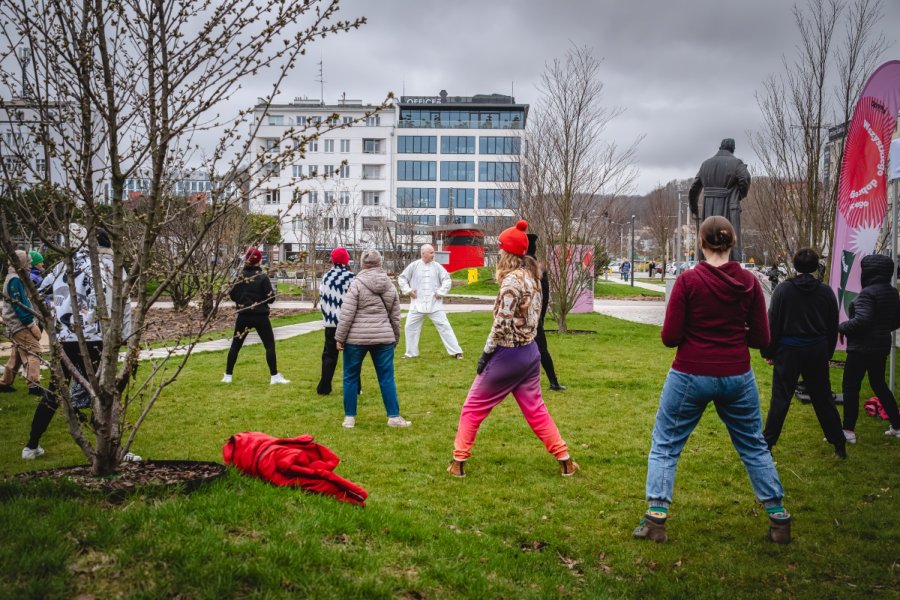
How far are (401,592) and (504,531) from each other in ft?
4.46

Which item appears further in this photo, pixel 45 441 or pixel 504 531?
pixel 45 441

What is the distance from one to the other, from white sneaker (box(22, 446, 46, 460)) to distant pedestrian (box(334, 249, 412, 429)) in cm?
295

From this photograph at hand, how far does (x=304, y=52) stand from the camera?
13.6ft

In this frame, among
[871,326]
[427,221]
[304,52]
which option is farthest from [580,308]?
[427,221]

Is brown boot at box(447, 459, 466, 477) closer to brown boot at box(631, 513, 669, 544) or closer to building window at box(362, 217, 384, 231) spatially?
brown boot at box(631, 513, 669, 544)

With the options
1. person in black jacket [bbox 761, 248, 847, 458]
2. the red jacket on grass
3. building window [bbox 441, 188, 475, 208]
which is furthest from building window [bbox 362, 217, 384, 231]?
the red jacket on grass

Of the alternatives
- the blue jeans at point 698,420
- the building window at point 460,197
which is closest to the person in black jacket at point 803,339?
the blue jeans at point 698,420

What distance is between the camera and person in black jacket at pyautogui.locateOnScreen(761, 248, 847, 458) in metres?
6.12

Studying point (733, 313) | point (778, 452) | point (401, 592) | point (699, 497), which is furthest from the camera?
point (778, 452)

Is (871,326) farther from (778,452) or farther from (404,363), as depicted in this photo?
(404,363)

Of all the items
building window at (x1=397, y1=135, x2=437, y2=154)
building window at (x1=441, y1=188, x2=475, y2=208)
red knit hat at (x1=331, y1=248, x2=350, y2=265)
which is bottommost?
red knit hat at (x1=331, y1=248, x2=350, y2=265)

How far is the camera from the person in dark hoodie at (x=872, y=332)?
688cm

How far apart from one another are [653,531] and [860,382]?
12.7ft

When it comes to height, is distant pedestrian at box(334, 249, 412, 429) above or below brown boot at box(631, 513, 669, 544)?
above
